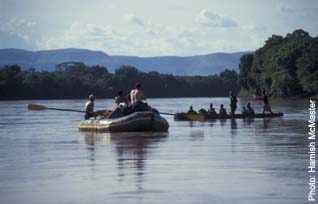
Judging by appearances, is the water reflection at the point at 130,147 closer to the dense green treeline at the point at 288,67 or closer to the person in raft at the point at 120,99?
the person in raft at the point at 120,99

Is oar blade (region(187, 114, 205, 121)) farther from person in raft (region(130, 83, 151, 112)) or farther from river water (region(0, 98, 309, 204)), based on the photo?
river water (region(0, 98, 309, 204))

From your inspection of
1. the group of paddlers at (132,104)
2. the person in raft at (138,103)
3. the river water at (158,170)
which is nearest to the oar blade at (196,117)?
the group of paddlers at (132,104)

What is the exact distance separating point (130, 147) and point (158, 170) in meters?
7.26

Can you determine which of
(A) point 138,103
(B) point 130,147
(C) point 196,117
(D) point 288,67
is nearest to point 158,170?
(B) point 130,147

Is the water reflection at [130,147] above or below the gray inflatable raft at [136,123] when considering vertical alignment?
below

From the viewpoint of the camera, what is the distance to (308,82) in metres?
128

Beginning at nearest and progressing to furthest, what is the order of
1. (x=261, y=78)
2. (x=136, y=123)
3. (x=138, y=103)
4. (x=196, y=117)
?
1. (x=136, y=123)
2. (x=138, y=103)
3. (x=196, y=117)
4. (x=261, y=78)

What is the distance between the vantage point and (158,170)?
1852cm

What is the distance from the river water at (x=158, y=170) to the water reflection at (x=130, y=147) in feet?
0.08

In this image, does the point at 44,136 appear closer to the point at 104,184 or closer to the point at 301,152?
the point at 301,152

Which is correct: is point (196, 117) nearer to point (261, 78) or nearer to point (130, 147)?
point (130, 147)

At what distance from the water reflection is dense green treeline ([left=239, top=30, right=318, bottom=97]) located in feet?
302

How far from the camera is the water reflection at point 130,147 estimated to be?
1859cm

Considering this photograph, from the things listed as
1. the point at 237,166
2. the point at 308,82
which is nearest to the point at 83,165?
the point at 237,166
